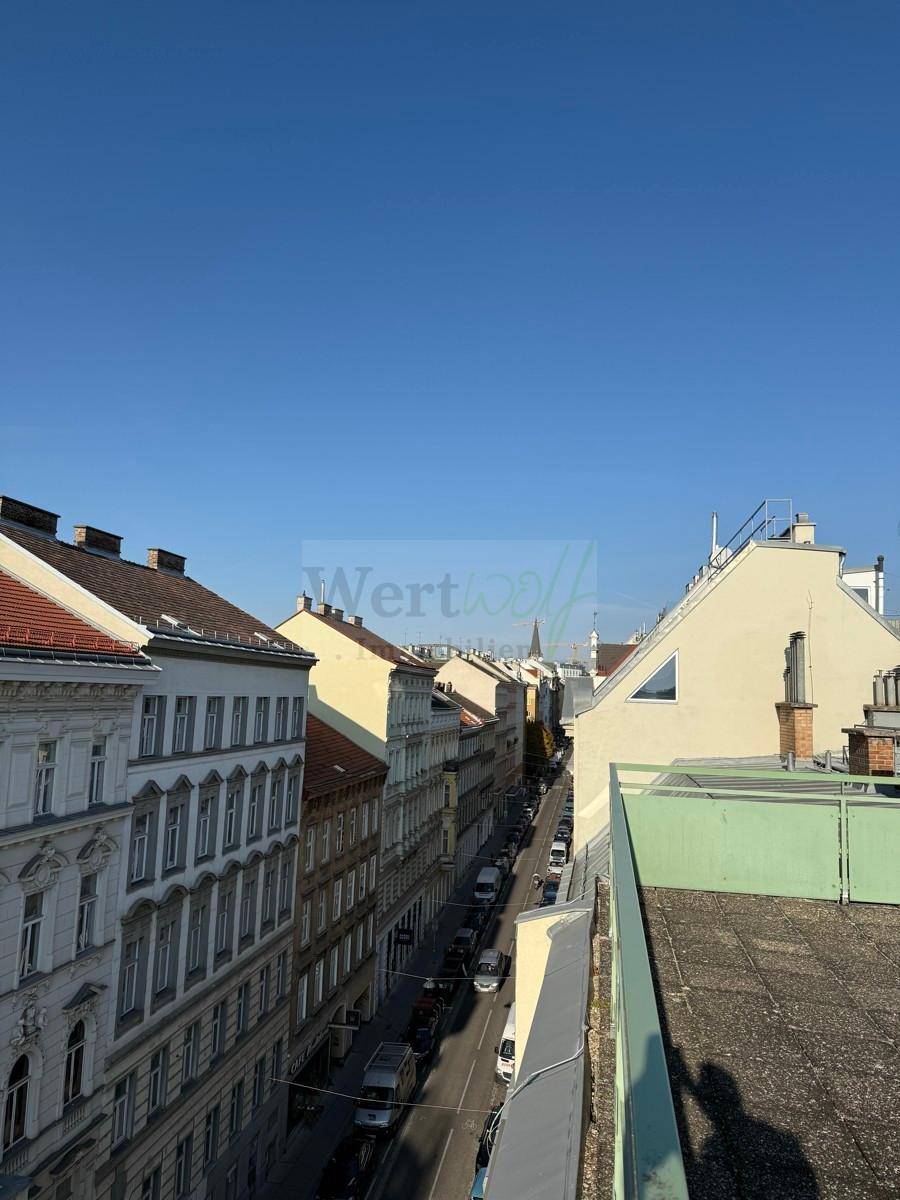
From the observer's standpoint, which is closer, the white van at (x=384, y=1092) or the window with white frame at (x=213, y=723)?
the window with white frame at (x=213, y=723)

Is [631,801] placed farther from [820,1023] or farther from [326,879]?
[326,879]

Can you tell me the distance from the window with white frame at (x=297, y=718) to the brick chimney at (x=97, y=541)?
7220 millimetres

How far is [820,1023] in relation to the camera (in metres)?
4.32

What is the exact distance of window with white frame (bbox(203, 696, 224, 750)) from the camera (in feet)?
68.9

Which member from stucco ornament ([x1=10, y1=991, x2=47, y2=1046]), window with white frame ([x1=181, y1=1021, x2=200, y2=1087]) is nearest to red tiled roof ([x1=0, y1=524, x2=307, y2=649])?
stucco ornament ([x1=10, y1=991, x2=47, y2=1046])

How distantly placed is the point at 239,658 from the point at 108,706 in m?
5.91

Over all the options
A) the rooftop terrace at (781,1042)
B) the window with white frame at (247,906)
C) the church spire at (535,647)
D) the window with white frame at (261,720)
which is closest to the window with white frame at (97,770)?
the window with white frame at (261,720)

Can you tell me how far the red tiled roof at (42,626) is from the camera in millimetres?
14398

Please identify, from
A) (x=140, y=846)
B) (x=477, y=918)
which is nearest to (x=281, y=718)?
(x=140, y=846)

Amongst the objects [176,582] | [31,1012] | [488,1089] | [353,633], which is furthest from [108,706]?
[353,633]

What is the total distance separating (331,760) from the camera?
3116cm

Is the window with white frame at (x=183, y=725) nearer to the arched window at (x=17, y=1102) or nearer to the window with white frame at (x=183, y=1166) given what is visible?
the arched window at (x=17, y=1102)

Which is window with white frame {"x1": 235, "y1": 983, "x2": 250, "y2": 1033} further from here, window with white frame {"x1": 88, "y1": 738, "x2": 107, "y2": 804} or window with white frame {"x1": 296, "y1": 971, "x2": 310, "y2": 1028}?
window with white frame {"x1": 88, "y1": 738, "x2": 107, "y2": 804}

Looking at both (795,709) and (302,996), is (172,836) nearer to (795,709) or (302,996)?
(302,996)
